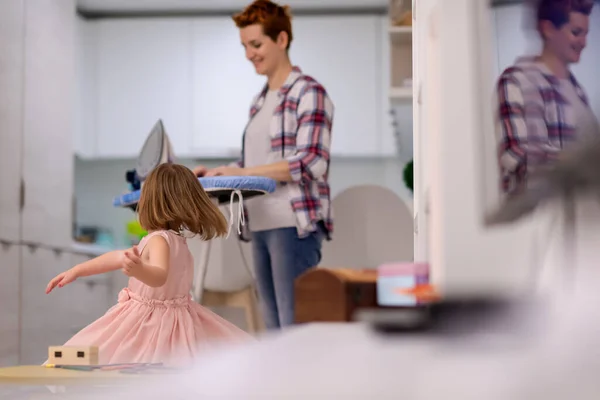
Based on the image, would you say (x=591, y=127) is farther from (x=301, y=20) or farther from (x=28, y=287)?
(x=301, y=20)

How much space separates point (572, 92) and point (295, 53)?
4.35 m

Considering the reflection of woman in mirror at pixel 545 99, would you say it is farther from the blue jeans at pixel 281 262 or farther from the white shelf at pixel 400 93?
the white shelf at pixel 400 93

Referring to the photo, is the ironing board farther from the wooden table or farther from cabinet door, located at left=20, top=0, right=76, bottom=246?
cabinet door, located at left=20, top=0, right=76, bottom=246

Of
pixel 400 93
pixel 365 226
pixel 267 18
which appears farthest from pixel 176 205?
pixel 400 93

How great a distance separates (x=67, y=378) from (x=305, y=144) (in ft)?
3.50

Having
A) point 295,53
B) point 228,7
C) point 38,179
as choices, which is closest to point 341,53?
point 295,53

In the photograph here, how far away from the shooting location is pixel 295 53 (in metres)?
4.93

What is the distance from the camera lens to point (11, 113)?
3.28m

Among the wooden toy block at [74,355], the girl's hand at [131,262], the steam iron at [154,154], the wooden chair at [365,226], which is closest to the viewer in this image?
the wooden toy block at [74,355]

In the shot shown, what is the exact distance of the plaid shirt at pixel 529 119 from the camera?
2.14ft

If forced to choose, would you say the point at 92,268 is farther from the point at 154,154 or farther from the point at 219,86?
the point at 219,86

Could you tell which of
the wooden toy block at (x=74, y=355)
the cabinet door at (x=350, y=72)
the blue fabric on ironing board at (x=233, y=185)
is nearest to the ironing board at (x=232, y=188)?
the blue fabric on ironing board at (x=233, y=185)

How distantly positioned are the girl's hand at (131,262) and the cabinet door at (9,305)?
1557 mm

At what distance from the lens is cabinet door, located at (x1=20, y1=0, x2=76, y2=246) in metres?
3.45
